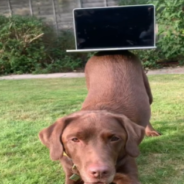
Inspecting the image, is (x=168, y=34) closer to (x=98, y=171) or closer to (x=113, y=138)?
(x=113, y=138)

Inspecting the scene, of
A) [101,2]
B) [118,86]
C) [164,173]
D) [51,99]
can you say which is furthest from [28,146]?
[101,2]

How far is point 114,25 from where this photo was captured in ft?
15.0

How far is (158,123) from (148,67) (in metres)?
7.43

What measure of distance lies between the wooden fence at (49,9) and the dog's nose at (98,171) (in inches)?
460

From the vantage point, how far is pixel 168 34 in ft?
39.4

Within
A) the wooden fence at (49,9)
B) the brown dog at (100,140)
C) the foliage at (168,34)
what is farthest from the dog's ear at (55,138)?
the wooden fence at (49,9)

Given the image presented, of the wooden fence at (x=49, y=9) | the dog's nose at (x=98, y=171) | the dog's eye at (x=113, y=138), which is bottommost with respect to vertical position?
the dog's nose at (x=98, y=171)

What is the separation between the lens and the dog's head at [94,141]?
2635mm

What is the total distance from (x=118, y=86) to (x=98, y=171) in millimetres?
1685

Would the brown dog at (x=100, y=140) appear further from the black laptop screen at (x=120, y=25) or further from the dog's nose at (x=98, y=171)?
the black laptop screen at (x=120, y=25)

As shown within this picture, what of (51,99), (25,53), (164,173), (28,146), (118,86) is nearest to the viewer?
(164,173)

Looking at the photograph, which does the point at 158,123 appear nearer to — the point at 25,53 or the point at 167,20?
the point at 167,20

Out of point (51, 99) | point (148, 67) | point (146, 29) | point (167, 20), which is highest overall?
point (146, 29)

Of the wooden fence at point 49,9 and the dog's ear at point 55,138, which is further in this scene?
the wooden fence at point 49,9
